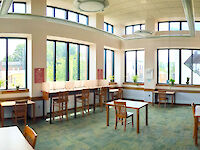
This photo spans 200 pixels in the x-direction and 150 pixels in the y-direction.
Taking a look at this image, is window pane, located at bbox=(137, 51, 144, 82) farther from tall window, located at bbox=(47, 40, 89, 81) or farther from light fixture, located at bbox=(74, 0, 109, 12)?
Result: light fixture, located at bbox=(74, 0, 109, 12)

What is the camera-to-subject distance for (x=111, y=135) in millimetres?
4688

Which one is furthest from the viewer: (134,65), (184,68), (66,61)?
(134,65)

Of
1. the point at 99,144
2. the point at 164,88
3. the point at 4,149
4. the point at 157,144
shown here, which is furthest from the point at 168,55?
the point at 4,149

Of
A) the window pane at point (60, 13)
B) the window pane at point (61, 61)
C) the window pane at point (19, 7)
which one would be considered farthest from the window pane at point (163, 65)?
the window pane at point (19, 7)

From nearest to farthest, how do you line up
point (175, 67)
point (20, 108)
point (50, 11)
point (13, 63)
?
1. point (20, 108)
2. point (13, 63)
3. point (50, 11)
4. point (175, 67)

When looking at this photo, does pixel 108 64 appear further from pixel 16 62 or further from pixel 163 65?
pixel 16 62

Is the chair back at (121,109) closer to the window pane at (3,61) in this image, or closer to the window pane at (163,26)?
the window pane at (3,61)

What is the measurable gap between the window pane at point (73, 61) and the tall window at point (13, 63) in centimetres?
203

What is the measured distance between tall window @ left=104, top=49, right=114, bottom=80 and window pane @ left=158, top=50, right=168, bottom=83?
2786 mm

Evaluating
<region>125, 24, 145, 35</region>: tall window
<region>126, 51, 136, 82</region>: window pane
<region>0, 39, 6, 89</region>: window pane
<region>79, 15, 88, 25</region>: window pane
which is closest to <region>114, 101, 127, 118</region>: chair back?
<region>0, 39, 6, 89</region>: window pane

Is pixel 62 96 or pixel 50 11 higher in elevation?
pixel 50 11

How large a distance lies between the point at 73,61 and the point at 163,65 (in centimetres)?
516

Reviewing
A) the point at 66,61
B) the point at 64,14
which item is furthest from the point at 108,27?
the point at 66,61

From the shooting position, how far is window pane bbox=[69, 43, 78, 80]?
802cm
